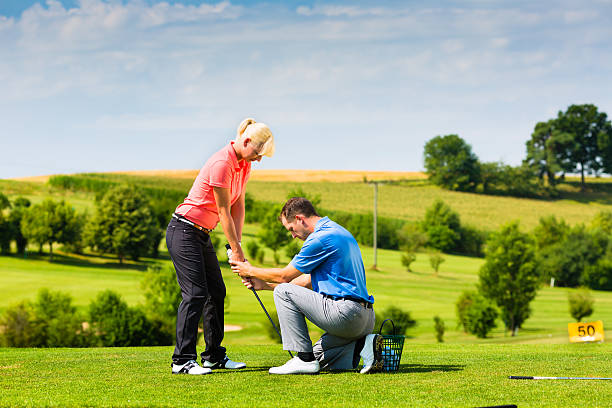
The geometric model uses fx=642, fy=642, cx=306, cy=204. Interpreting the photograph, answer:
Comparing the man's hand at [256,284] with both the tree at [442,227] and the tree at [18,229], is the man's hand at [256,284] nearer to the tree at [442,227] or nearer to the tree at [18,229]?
the tree at [18,229]

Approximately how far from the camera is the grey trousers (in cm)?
592

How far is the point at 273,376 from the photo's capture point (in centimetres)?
592

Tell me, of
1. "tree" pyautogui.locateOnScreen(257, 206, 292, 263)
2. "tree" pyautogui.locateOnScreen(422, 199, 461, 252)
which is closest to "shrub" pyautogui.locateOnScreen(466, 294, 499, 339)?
"tree" pyautogui.locateOnScreen(257, 206, 292, 263)

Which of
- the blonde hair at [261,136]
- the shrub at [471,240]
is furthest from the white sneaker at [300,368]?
the shrub at [471,240]

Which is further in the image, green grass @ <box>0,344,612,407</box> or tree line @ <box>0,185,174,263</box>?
tree line @ <box>0,185,174,263</box>

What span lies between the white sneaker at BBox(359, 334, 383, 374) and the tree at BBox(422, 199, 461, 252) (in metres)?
77.1

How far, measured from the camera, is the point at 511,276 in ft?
142

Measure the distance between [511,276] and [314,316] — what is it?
40.0 metres

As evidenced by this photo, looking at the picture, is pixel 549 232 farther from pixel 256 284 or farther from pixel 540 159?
pixel 256 284

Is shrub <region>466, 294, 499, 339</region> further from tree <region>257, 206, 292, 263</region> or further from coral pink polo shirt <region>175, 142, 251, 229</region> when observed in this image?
coral pink polo shirt <region>175, 142, 251, 229</region>

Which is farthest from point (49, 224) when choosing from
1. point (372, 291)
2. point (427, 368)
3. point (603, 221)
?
point (603, 221)

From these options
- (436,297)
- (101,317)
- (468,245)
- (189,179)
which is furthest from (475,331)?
(189,179)

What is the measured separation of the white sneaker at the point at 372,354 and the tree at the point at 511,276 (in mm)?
36897

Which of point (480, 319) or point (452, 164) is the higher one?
point (452, 164)
